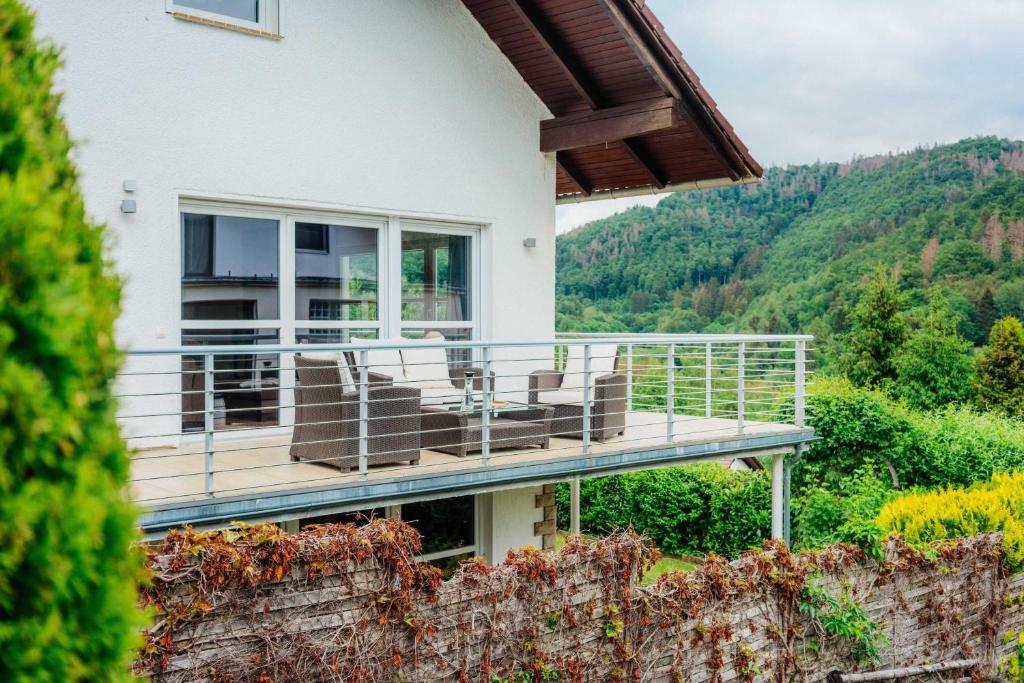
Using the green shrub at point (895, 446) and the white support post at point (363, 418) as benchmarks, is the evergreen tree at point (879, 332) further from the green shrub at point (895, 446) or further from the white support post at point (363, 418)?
the white support post at point (363, 418)

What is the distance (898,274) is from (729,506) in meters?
26.7

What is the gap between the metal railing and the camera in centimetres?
710

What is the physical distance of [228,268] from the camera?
351 inches

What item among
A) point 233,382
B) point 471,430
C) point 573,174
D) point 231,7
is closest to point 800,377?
point 471,430

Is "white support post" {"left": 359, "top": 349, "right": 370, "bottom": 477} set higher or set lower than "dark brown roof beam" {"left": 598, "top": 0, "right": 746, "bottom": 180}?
lower

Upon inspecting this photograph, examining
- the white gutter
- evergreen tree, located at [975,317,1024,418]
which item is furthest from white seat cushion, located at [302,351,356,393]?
evergreen tree, located at [975,317,1024,418]

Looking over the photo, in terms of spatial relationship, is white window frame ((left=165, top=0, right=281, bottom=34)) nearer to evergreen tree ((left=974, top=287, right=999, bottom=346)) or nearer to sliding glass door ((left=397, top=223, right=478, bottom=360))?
sliding glass door ((left=397, top=223, right=478, bottom=360))

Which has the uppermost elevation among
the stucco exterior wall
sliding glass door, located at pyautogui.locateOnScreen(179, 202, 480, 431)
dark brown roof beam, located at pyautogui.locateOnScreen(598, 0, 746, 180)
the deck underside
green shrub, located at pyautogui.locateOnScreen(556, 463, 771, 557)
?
dark brown roof beam, located at pyautogui.locateOnScreen(598, 0, 746, 180)

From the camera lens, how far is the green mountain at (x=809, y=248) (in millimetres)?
38656

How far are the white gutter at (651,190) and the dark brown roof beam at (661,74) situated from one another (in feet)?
2.73

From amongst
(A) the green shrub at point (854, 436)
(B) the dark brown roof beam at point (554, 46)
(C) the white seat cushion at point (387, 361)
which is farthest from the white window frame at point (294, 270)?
(A) the green shrub at point (854, 436)

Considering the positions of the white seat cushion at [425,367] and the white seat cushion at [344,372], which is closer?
the white seat cushion at [344,372]

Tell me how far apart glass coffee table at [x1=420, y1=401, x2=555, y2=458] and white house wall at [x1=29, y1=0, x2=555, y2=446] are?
213cm

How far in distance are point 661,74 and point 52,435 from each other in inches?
353
